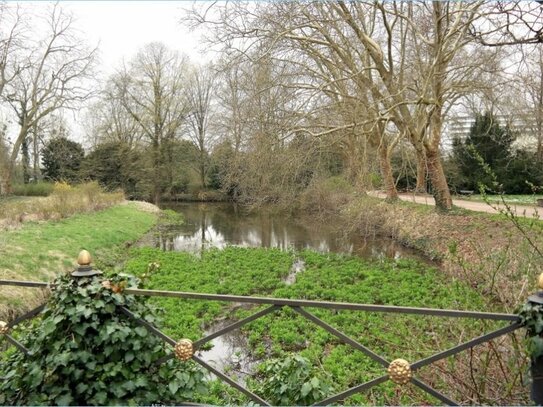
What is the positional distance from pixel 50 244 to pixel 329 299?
329 inches

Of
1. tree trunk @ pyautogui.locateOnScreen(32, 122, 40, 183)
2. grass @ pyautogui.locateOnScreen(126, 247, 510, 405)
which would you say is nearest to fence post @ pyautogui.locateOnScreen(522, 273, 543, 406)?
grass @ pyautogui.locateOnScreen(126, 247, 510, 405)

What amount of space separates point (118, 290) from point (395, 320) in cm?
499

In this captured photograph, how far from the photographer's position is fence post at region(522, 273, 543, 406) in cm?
188

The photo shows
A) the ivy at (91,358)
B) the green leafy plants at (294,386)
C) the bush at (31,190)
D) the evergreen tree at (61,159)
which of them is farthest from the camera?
the evergreen tree at (61,159)

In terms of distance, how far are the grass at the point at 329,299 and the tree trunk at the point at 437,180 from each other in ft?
15.1

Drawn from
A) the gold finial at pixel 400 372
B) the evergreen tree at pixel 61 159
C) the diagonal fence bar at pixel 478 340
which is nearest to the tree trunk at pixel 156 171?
the evergreen tree at pixel 61 159

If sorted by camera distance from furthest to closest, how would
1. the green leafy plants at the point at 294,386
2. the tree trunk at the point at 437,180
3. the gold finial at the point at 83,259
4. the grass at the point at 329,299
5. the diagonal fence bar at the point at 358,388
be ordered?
the tree trunk at the point at 437,180 < the grass at the point at 329,299 < the green leafy plants at the point at 294,386 < the gold finial at the point at 83,259 < the diagonal fence bar at the point at 358,388

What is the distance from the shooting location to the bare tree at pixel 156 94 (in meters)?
36.9

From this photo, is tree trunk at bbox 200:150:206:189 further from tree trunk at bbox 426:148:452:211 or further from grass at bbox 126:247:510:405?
tree trunk at bbox 426:148:452:211

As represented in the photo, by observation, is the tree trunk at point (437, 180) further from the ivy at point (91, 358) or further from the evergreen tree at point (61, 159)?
the evergreen tree at point (61, 159)

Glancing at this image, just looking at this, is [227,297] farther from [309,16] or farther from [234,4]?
[309,16]

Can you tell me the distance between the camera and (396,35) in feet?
56.7

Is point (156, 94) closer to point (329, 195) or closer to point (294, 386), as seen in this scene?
point (329, 195)

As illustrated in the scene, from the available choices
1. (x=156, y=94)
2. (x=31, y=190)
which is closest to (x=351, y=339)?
(x=31, y=190)
